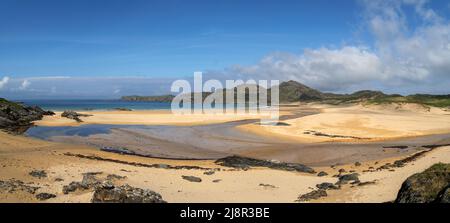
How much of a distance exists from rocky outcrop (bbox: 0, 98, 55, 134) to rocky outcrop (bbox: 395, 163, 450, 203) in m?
43.6

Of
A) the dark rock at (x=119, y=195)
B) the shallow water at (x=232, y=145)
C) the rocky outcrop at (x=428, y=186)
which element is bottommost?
the shallow water at (x=232, y=145)

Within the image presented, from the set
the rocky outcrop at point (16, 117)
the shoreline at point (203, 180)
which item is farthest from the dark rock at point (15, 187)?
the rocky outcrop at point (16, 117)

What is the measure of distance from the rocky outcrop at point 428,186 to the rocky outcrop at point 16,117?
43.6m

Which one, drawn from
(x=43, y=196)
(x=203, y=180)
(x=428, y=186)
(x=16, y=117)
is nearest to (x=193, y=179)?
(x=203, y=180)

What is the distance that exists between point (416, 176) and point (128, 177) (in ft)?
43.3

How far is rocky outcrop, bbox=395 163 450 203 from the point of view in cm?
1095

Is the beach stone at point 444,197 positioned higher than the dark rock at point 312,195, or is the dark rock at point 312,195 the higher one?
the beach stone at point 444,197

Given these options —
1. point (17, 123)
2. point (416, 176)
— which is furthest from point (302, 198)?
point (17, 123)

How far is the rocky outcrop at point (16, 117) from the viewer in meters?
48.8

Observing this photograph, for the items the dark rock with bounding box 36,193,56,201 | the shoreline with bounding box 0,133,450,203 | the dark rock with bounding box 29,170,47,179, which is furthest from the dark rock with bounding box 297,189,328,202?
the dark rock with bounding box 29,170,47,179

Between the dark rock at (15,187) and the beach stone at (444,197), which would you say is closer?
the beach stone at (444,197)

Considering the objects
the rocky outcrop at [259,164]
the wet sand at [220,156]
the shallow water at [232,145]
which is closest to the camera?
the wet sand at [220,156]

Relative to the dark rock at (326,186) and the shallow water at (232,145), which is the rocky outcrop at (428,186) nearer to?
A: the dark rock at (326,186)

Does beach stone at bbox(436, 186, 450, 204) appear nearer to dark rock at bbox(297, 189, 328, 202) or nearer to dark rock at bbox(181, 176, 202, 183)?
dark rock at bbox(297, 189, 328, 202)
